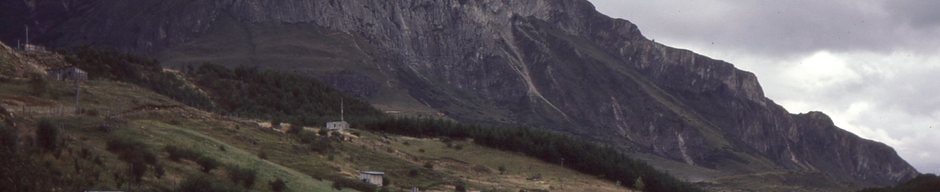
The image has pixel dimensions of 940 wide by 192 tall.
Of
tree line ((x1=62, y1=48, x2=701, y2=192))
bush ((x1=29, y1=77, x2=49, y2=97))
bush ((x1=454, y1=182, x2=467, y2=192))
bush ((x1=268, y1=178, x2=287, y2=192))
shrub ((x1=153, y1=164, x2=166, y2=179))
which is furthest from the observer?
Result: tree line ((x1=62, y1=48, x2=701, y2=192))

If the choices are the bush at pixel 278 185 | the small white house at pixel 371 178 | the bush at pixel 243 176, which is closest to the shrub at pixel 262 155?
the small white house at pixel 371 178

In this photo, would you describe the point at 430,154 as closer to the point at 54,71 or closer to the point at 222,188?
the point at 54,71

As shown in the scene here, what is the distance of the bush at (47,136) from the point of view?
2045 inches

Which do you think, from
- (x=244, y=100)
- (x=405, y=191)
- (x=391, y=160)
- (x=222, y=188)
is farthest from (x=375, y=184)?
(x=244, y=100)

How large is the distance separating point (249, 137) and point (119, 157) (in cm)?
2886

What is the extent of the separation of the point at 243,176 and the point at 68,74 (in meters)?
44.2

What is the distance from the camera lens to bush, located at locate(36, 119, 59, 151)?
51.9 metres

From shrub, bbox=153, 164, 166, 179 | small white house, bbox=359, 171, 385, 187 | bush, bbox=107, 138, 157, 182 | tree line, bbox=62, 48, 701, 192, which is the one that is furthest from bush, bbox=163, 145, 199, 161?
tree line, bbox=62, 48, 701, 192

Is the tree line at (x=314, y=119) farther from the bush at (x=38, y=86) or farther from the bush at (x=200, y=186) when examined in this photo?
the bush at (x=200, y=186)

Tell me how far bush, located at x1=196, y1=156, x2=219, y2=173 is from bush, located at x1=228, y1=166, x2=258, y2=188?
981mm

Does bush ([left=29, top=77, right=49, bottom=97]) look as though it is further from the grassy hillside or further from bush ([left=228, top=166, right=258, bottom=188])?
bush ([left=228, top=166, right=258, bottom=188])

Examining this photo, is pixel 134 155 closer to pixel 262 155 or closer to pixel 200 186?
pixel 200 186

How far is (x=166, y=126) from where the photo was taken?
7500 cm

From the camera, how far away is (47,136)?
2077 inches
